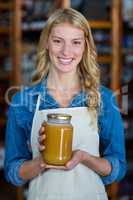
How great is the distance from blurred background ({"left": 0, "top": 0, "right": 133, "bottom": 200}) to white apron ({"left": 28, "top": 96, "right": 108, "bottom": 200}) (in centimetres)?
165

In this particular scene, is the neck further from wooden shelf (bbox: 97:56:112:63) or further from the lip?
wooden shelf (bbox: 97:56:112:63)

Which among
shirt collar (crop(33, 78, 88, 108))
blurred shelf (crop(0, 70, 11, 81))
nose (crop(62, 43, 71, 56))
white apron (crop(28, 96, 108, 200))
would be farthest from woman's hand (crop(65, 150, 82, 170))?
blurred shelf (crop(0, 70, 11, 81))

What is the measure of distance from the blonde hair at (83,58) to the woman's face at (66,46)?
0.07 ft

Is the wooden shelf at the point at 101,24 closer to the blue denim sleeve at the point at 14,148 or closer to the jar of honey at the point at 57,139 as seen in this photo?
the blue denim sleeve at the point at 14,148

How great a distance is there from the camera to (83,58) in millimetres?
1521

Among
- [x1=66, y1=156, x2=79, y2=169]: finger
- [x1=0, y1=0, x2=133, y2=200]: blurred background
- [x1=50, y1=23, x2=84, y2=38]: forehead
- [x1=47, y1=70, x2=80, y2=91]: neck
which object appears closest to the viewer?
[x1=66, y1=156, x2=79, y2=169]: finger

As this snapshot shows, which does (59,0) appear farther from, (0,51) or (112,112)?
(112,112)

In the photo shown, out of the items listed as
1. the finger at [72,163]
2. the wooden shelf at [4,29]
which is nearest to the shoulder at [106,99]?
the finger at [72,163]

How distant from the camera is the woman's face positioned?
141 cm

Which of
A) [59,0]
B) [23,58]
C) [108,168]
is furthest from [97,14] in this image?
[108,168]

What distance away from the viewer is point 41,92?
1515 millimetres

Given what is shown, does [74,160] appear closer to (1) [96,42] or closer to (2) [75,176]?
(2) [75,176]

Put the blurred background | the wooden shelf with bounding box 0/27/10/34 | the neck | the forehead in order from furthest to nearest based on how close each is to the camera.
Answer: the wooden shelf with bounding box 0/27/10/34 < the blurred background < the neck < the forehead

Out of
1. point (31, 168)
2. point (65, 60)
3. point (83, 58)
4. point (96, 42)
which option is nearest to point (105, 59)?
point (96, 42)
